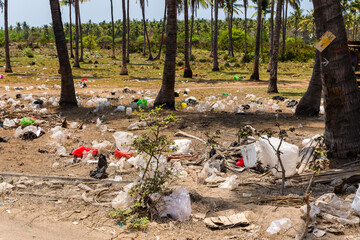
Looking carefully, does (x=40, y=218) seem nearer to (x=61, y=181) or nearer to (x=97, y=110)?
Result: (x=61, y=181)

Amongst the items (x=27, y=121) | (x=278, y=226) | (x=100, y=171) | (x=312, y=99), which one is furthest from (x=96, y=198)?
(x=312, y=99)

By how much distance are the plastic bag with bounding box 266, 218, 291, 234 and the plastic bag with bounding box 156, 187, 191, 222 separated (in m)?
0.80

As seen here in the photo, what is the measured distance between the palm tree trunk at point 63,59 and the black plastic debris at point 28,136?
300 centimetres

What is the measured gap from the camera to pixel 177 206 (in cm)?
358

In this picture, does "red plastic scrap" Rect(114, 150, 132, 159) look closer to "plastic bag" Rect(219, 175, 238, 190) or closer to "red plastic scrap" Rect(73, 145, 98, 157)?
"red plastic scrap" Rect(73, 145, 98, 157)

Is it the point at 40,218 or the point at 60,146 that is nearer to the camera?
the point at 40,218

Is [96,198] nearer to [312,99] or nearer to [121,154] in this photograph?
[121,154]

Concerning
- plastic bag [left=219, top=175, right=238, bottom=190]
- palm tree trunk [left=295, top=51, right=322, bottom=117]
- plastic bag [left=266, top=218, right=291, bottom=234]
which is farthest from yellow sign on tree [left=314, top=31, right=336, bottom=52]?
palm tree trunk [left=295, top=51, right=322, bottom=117]

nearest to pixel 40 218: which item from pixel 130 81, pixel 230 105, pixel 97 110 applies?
pixel 97 110

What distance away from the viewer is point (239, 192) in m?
4.20

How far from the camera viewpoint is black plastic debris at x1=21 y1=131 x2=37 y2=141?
7.00 meters

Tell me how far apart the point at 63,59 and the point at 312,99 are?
21.1ft

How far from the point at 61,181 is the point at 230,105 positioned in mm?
6781

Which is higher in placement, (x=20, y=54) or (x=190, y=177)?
(x=20, y=54)
